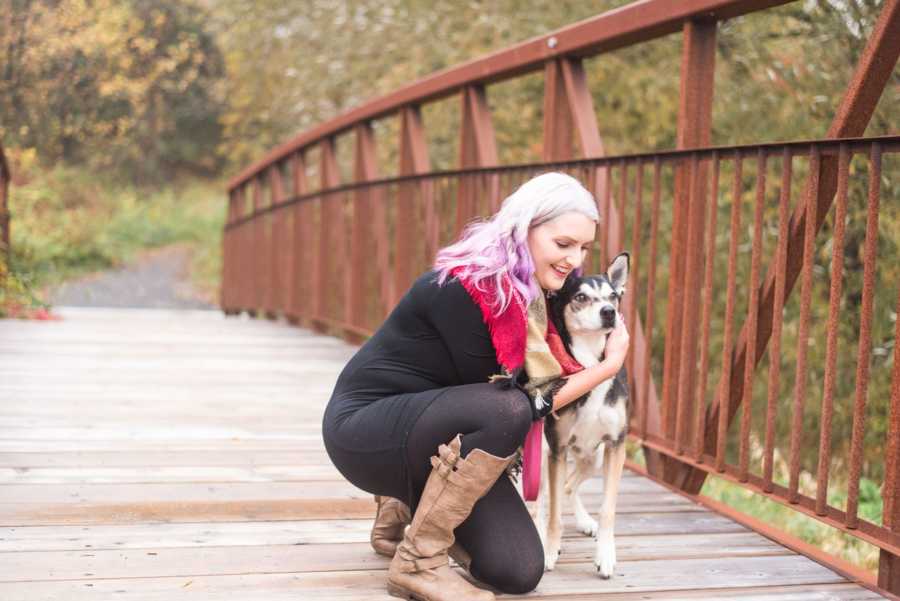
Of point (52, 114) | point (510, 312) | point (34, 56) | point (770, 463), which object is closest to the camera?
point (510, 312)

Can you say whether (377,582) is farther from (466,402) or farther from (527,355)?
(527,355)

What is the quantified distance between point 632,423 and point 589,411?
1.10 meters

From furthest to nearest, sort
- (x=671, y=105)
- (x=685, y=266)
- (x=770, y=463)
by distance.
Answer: (x=671, y=105) < (x=685, y=266) < (x=770, y=463)

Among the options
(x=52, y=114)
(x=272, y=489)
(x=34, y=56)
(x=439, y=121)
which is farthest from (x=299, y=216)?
(x=52, y=114)

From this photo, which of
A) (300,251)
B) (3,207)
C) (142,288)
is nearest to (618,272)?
(300,251)

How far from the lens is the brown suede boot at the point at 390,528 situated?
312 cm

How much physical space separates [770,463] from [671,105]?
23.3 feet

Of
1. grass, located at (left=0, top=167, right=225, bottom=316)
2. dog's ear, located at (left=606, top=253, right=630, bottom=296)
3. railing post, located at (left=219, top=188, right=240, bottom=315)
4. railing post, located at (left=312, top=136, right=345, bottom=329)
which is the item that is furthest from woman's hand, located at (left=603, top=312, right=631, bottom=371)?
grass, located at (left=0, top=167, right=225, bottom=316)

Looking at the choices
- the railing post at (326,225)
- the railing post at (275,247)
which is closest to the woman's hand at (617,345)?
the railing post at (326,225)

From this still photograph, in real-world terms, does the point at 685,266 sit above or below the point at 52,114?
below

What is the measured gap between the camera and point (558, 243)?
115 inches

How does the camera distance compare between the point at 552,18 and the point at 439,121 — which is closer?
the point at 552,18

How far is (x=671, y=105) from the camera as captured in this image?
32.5ft

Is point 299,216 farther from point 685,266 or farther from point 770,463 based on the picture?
point 770,463
